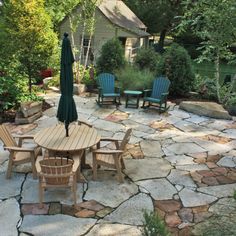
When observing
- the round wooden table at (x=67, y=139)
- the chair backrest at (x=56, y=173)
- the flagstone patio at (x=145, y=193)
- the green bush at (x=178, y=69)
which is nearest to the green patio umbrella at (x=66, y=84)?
the round wooden table at (x=67, y=139)

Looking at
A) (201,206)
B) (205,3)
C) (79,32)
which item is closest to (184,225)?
(201,206)

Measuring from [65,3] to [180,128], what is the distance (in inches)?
259

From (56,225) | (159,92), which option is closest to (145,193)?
(56,225)

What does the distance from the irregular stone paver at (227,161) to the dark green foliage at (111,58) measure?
21.2 feet

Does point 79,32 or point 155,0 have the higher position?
point 155,0

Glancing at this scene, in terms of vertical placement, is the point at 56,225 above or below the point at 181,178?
below

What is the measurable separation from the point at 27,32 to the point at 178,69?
4896 millimetres

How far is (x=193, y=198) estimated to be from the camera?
5.13m

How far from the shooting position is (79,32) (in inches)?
831

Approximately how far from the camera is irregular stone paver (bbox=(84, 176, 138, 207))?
500 cm

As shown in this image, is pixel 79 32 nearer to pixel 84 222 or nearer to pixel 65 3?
pixel 65 3

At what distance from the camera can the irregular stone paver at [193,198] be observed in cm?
499

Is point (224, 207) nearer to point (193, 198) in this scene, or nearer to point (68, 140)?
point (193, 198)

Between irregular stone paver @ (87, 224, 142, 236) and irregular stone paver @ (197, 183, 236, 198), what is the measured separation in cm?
157
